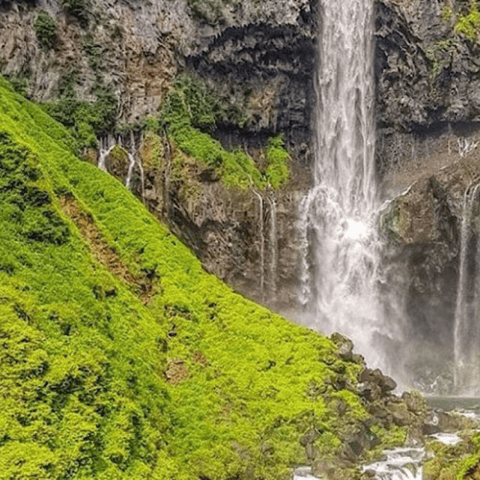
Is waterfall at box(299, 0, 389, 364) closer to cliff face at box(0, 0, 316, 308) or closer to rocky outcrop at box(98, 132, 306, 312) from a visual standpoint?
cliff face at box(0, 0, 316, 308)

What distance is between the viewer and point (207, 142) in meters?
43.2

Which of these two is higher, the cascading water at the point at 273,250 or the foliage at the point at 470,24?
the foliage at the point at 470,24

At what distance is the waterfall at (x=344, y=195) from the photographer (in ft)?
143

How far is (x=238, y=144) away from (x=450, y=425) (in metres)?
24.7

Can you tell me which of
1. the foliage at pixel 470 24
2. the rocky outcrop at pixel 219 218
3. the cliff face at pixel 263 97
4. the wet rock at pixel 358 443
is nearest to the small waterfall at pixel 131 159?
the rocky outcrop at pixel 219 218

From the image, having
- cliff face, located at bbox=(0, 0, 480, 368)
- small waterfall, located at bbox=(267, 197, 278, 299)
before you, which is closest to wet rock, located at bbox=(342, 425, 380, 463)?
cliff face, located at bbox=(0, 0, 480, 368)

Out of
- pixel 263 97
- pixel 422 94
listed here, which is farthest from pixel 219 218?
pixel 422 94

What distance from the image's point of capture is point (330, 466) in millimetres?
22922

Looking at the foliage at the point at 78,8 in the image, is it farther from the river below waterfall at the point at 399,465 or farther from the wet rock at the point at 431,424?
the river below waterfall at the point at 399,465

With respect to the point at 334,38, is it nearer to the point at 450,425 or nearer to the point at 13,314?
the point at 450,425

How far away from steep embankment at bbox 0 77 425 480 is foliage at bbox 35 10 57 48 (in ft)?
29.8

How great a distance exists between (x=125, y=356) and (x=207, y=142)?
23028mm

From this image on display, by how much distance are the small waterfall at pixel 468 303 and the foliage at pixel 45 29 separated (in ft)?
84.9

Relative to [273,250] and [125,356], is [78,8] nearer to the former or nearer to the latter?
[273,250]
